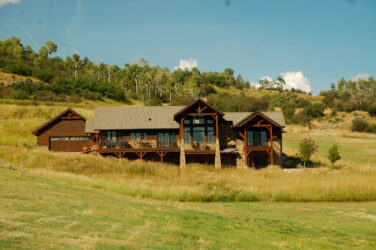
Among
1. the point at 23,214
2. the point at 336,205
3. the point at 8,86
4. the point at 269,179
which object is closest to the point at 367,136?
the point at 269,179

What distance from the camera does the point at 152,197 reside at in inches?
793

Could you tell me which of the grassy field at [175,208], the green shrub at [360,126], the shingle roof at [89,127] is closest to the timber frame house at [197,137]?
the shingle roof at [89,127]

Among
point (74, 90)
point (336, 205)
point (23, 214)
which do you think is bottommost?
point (336, 205)

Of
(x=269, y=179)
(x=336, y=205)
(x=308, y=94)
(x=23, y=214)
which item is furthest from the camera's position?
(x=308, y=94)

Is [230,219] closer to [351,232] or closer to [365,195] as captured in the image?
[351,232]

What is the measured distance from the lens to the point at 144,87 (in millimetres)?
122562

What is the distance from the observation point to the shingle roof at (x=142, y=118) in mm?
39094

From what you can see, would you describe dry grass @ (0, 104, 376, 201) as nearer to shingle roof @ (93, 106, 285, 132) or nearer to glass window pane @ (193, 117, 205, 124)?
glass window pane @ (193, 117, 205, 124)

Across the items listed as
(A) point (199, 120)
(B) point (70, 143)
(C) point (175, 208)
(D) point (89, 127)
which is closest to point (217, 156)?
(A) point (199, 120)

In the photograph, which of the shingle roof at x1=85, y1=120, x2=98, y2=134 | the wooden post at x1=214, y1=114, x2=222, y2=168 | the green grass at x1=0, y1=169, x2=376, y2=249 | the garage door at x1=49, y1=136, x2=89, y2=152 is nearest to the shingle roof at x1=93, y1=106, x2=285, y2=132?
the shingle roof at x1=85, y1=120, x2=98, y2=134

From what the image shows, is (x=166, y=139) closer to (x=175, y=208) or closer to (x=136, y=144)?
(x=136, y=144)

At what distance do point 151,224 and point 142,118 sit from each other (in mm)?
29105

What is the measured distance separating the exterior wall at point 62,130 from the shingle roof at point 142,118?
4427mm

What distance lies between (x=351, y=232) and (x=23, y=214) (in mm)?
11433
